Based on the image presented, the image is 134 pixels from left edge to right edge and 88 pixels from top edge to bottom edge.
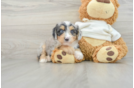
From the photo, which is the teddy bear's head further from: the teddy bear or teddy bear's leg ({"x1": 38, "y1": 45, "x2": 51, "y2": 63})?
teddy bear's leg ({"x1": 38, "y1": 45, "x2": 51, "y2": 63})

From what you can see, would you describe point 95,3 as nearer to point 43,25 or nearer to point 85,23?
point 85,23

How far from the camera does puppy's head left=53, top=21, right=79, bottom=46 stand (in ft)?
2.97

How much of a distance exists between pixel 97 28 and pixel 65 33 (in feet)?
1.01

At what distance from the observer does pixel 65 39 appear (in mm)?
900

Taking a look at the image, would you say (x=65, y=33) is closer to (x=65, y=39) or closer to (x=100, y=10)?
(x=65, y=39)

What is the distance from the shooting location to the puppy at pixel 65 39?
917mm

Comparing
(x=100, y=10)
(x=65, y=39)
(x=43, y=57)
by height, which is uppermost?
(x=100, y=10)

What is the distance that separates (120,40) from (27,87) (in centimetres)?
93

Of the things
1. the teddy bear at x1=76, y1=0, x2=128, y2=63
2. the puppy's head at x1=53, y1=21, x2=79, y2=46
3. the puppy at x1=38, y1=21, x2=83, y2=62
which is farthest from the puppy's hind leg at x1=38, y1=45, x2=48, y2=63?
the teddy bear at x1=76, y1=0, x2=128, y2=63

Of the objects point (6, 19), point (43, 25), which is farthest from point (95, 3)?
point (6, 19)

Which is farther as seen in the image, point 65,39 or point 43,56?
point 43,56

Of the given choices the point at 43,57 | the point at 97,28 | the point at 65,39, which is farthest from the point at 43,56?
the point at 97,28

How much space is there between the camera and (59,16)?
130 cm

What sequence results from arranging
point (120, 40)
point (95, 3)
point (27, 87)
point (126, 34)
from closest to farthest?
point (27, 87), point (95, 3), point (120, 40), point (126, 34)
